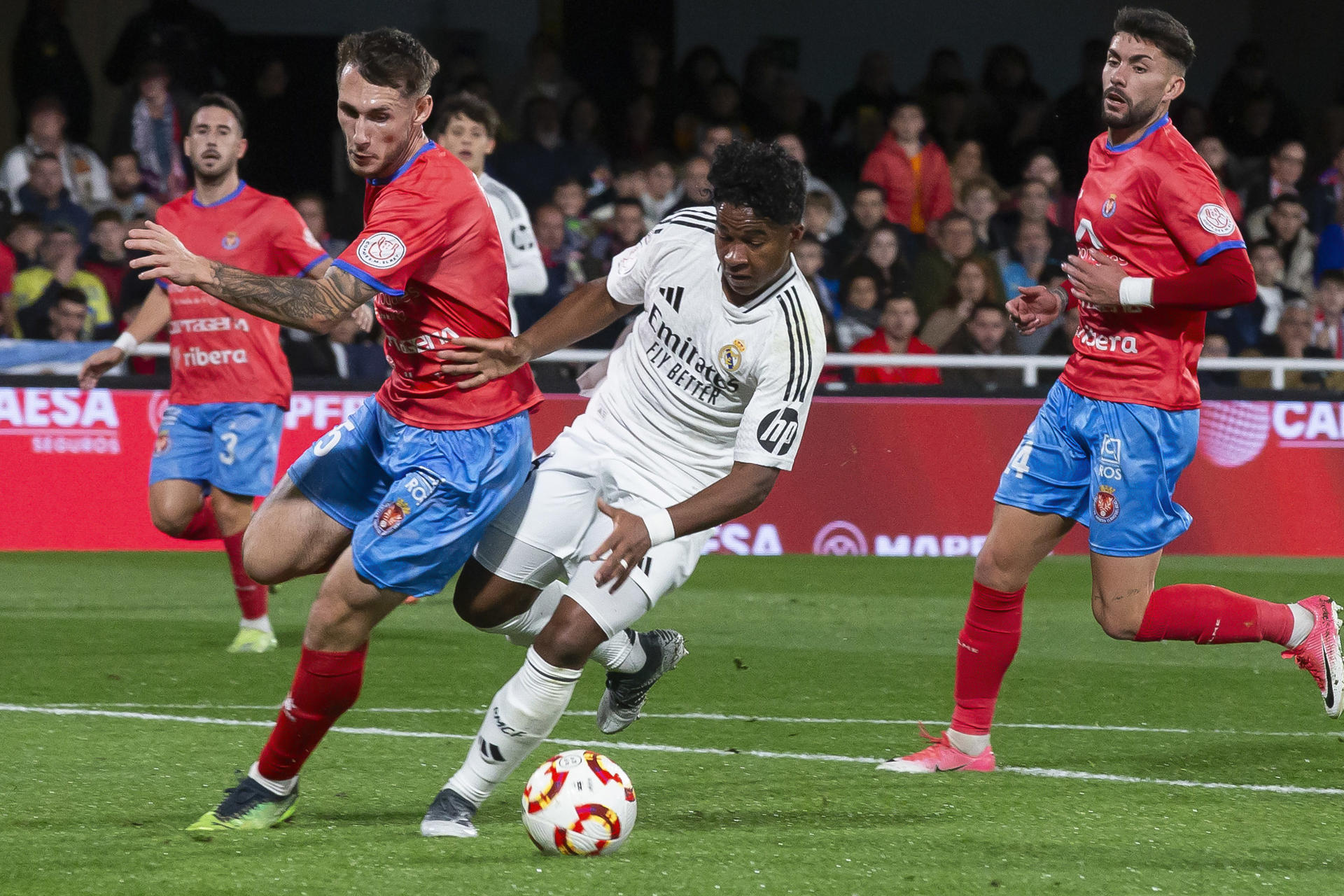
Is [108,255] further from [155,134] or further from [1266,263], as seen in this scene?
[1266,263]

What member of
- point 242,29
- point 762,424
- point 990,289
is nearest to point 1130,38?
point 762,424

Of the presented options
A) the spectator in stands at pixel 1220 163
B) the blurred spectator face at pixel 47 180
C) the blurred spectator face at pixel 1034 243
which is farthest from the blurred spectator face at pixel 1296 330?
the blurred spectator face at pixel 47 180

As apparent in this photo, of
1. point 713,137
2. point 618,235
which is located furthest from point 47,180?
point 713,137

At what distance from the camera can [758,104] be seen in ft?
52.0

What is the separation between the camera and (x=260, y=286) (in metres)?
4.68

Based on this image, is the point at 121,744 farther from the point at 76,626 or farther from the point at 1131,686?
the point at 1131,686

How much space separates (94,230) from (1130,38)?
9.02 meters

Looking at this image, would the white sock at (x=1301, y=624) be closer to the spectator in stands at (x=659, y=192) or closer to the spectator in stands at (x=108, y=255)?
the spectator in stands at (x=659, y=192)

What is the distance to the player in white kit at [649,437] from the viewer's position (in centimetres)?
477

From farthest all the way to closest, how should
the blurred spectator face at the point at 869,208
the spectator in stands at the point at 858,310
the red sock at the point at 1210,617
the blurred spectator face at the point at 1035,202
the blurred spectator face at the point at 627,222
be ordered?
the blurred spectator face at the point at 1035,202, the blurred spectator face at the point at 869,208, the blurred spectator face at the point at 627,222, the spectator in stands at the point at 858,310, the red sock at the point at 1210,617

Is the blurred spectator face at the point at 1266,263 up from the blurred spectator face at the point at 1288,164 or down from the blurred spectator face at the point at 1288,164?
down

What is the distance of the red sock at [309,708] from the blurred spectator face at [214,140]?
151 inches

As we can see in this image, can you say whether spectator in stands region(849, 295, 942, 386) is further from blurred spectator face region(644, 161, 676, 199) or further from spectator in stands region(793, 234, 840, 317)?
blurred spectator face region(644, 161, 676, 199)

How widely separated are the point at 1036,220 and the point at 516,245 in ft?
20.6
